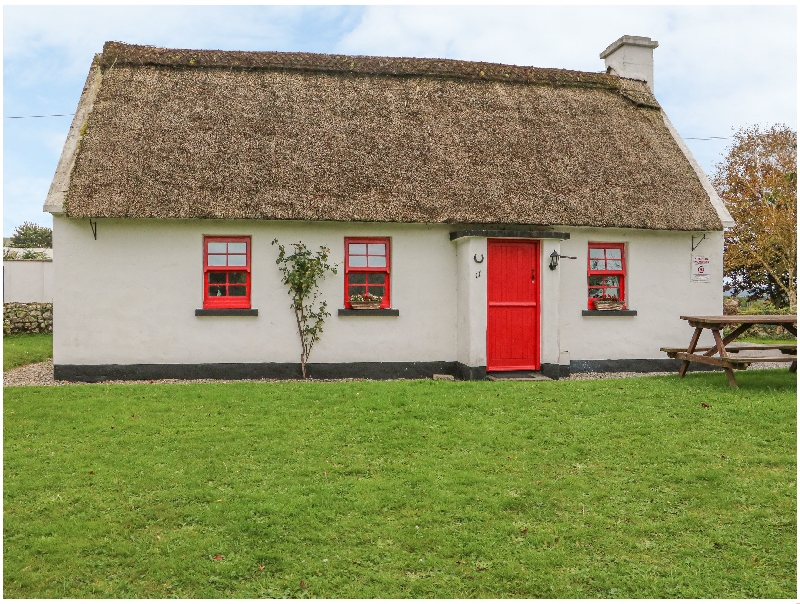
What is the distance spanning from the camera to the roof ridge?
44.3ft

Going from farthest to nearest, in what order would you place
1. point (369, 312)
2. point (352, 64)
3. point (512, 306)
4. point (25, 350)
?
point (25, 350) < point (352, 64) < point (512, 306) < point (369, 312)

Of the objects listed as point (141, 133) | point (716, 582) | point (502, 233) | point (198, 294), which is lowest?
point (716, 582)

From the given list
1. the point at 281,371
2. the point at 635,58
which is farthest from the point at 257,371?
the point at 635,58

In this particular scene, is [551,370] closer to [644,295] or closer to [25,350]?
[644,295]

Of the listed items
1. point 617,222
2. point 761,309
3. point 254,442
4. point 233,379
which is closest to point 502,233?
point 617,222

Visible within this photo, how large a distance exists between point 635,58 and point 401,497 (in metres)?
14.3

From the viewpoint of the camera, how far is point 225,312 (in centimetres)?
1183

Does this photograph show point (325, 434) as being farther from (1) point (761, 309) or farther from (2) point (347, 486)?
(1) point (761, 309)

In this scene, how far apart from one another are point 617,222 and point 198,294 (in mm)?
8112

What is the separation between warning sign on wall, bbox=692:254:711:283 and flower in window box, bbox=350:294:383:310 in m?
6.65

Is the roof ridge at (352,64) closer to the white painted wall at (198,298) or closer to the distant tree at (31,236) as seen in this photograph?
the white painted wall at (198,298)

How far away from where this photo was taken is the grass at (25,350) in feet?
46.4

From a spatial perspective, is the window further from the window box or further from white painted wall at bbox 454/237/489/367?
white painted wall at bbox 454/237/489/367

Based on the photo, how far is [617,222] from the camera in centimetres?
1245
